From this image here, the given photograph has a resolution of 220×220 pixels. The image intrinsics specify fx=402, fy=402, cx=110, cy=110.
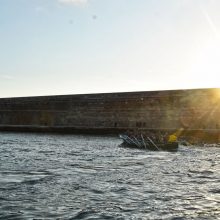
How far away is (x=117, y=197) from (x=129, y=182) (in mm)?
2154

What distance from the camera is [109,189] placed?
10.9 metres

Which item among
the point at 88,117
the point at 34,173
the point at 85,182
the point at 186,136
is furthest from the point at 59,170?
the point at 88,117

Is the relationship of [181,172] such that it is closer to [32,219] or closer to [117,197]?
[117,197]

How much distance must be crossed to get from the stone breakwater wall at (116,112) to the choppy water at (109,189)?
17164 millimetres

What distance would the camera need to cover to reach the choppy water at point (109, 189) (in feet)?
27.9

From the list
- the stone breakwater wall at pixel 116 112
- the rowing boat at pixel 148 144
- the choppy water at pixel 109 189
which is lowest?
the choppy water at pixel 109 189

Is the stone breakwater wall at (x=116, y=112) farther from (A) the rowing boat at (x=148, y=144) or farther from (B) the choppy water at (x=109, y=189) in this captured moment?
(B) the choppy water at (x=109, y=189)

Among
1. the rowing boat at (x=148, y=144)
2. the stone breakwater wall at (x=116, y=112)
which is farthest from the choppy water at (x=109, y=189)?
the stone breakwater wall at (x=116, y=112)

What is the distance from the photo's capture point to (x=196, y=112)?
34469 millimetres

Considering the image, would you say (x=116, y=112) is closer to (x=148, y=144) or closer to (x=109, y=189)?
(x=148, y=144)

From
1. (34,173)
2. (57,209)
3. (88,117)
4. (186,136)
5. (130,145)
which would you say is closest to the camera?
(57,209)

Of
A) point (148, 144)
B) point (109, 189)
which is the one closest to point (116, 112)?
point (148, 144)

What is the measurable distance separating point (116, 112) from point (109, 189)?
27.5 m

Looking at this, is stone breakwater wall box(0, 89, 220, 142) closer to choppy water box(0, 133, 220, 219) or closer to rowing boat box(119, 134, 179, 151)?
rowing boat box(119, 134, 179, 151)
